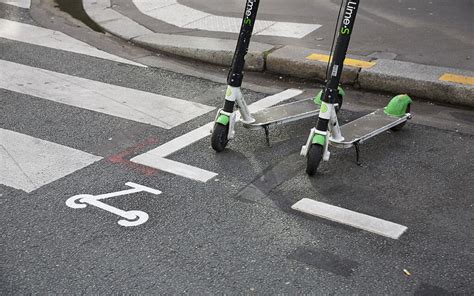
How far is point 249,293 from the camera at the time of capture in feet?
13.6

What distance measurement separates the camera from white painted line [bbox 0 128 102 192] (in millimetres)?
5551

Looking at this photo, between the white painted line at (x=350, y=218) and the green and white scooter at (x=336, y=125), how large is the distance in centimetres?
47

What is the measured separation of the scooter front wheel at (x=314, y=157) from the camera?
5.51 meters

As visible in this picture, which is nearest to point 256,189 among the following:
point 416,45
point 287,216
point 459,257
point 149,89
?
point 287,216

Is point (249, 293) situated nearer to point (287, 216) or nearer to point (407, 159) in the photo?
point (287, 216)

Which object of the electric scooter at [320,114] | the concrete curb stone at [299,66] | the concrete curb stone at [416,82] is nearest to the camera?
the electric scooter at [320,114]

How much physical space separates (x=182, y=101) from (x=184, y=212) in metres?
2.44

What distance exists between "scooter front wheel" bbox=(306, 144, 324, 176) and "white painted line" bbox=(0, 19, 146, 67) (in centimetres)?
351

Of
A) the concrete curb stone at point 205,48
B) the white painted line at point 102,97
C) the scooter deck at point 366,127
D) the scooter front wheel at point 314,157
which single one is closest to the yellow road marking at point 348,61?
the concrete curb stone at point 205,48

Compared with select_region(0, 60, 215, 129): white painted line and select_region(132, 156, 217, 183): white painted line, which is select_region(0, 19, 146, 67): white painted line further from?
select_region(132, 156, 217, 183): white painted line

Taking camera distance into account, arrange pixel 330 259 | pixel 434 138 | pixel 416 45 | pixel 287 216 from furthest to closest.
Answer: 1. pixel 416 45
2. pixel 434 138
3. pixel 287 216
4. pixel 330 259

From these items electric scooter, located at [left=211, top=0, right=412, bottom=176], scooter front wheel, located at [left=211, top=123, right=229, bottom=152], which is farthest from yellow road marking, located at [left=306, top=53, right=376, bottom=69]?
scooter front wheel, located at [left=211, top=123, right=229, bottom=152]

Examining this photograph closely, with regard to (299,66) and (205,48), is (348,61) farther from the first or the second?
(205,48)

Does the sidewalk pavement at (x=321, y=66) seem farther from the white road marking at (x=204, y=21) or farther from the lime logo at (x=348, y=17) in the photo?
the lime logo at (x=348, y=17)
